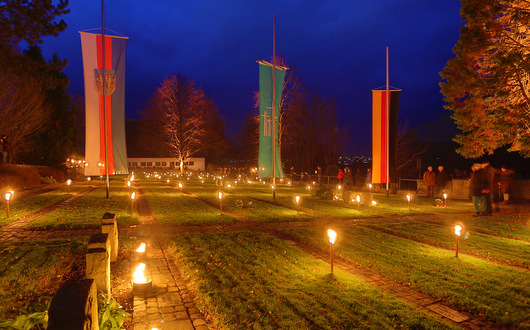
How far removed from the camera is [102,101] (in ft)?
61.2

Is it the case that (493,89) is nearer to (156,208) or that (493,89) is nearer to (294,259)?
(294,259)

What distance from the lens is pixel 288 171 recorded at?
161 ft

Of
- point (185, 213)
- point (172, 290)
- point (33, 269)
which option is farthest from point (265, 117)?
point (172, 290)

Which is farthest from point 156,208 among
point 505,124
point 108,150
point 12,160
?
point 12,160

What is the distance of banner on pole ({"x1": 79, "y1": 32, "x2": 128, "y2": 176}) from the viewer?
722 inches

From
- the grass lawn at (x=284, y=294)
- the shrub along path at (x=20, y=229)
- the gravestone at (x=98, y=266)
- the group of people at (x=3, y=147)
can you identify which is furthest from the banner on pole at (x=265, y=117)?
the group of people at (x=3, y=147)

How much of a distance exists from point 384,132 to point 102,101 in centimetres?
1626

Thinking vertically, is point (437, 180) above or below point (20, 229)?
above

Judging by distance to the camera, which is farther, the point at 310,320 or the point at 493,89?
the point at 493,89

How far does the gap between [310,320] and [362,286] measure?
1.78 meters

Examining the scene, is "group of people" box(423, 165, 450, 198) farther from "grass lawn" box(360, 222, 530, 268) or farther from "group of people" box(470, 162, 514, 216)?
"grass lawn" box(360, 222, 530, 268)

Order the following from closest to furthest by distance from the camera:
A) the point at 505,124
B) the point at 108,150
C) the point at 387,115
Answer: the point at 505,124
the point at 108,150
the point at 387,115

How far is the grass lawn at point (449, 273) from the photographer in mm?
5426

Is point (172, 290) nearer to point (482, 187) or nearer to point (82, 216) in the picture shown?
point (82, 216)
